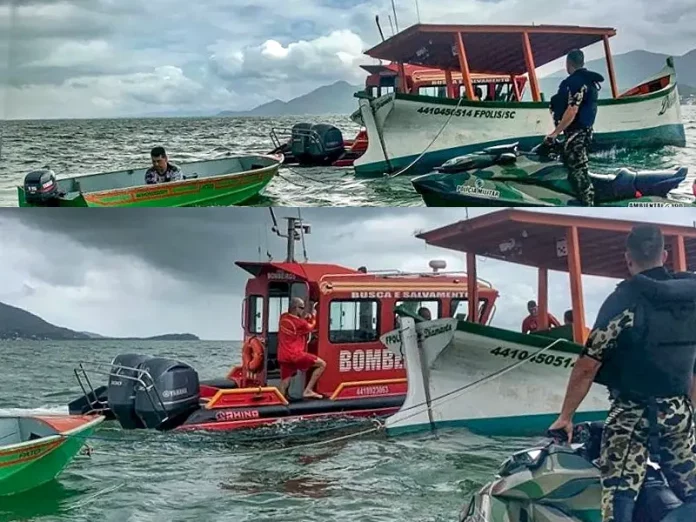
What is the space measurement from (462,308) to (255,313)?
93 cm

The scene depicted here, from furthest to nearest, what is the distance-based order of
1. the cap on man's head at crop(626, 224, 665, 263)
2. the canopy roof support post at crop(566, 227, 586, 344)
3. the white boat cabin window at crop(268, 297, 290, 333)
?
1. the white boat cabin window at crop(268, 297, 290, 333)
2. the canopy roof support post at crop(566, 227, 586, 344)
3. the cap on man's head at crop(626, 224, 665, 263)

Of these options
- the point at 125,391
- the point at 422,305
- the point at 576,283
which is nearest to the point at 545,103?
the point at 576,283

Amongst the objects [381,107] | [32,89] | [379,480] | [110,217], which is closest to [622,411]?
[379,480]

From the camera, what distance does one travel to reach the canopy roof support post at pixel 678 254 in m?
2.86

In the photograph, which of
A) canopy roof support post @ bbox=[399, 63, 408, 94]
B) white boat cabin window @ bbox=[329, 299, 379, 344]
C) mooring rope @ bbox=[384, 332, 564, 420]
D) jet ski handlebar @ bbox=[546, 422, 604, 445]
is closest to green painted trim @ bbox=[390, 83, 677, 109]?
canopy roof support post @ bbox=[399, 63, 408, 94]

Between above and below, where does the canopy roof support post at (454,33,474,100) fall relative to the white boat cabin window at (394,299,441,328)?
above

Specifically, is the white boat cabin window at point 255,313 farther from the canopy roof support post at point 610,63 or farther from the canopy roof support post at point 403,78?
the canopy roof support post at point 610,63

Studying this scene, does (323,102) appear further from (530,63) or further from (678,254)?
(678,254)

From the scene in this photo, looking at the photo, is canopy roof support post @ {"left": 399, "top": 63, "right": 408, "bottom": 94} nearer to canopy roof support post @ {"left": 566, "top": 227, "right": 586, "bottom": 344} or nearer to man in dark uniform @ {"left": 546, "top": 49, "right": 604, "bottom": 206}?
man in dark uniform @ {"left": 546, "top": 49, "right": 604, "bottom": 206}

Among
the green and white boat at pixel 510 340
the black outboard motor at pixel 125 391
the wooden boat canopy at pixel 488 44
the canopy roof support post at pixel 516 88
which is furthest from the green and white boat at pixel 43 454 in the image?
the canopy roof support post at pixel 516 88

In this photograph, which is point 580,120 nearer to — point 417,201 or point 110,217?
point 417,201

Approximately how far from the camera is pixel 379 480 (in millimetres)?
3273

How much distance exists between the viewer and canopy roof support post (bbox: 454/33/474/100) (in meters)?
3.37

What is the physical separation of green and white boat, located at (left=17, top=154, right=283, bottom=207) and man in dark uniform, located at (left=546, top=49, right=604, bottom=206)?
1087mm
